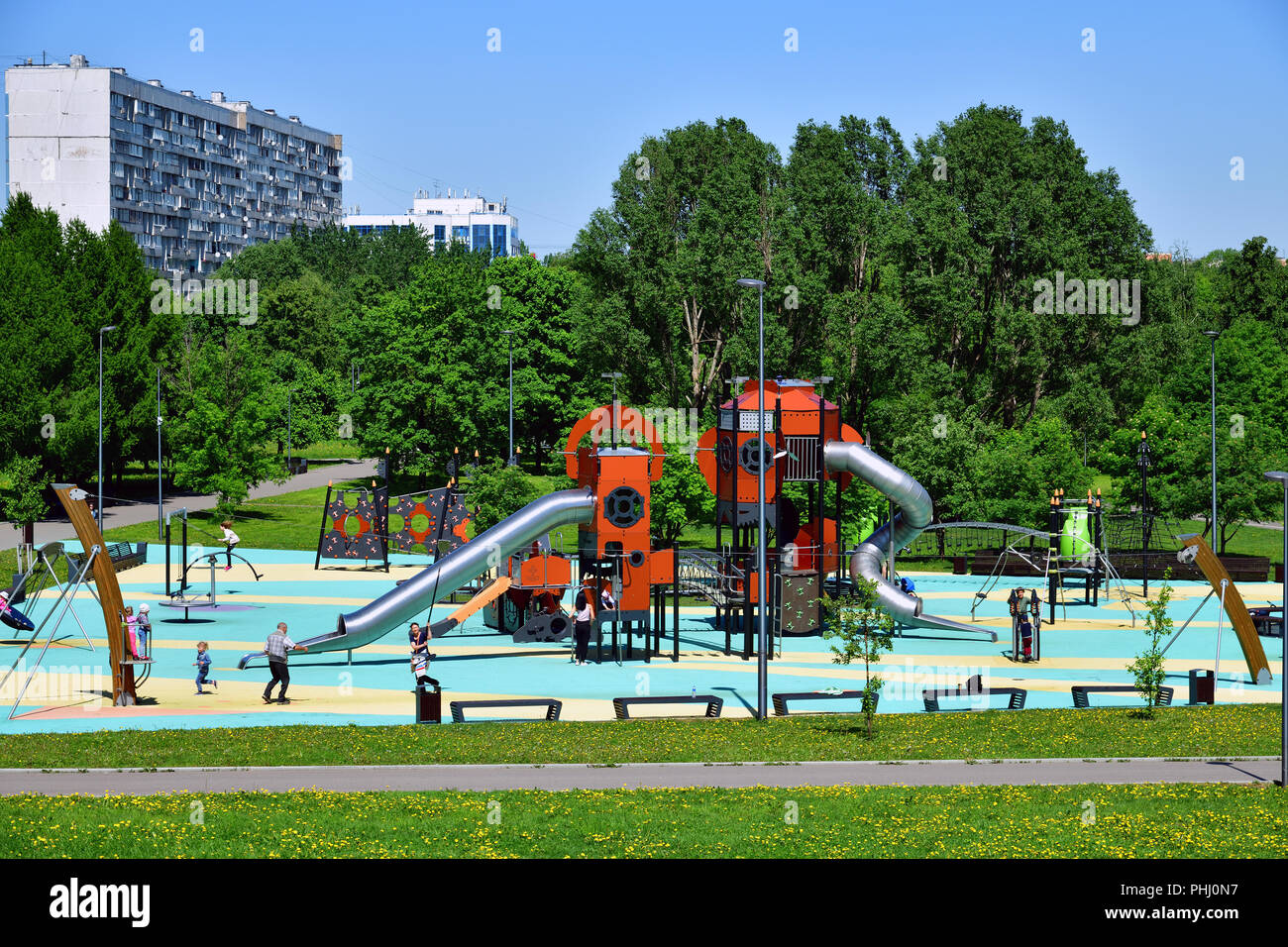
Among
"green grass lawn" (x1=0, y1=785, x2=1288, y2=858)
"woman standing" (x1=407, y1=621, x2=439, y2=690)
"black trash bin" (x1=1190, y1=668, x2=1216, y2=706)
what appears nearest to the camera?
"green grass lawn" (x1=0, y1=785, x2=1288, y2=858)

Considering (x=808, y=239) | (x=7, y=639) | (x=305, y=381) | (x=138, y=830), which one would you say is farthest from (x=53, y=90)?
(x=138, y=830)

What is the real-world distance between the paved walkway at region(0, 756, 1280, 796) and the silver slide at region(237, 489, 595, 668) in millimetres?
12195

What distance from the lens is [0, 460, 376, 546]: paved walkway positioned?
60.3 m

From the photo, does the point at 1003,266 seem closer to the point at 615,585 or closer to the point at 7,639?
the point at 615,585

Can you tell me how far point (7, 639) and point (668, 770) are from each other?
74.5 feet

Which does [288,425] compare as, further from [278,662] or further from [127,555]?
[278,662]

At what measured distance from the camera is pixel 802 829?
18.0 m

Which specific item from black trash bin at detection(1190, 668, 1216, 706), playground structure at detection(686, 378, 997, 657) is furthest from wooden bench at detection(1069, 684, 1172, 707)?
playground structure at detection(686, 378, 997, 657)

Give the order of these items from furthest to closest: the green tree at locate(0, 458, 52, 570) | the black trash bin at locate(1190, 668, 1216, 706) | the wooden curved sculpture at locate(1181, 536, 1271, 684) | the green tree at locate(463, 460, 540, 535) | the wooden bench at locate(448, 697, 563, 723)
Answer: the green tree at locate(0, 458, 52, 570) < the green tree at locate(463, 460, 540, 535) < the wooden curved sculpture at locate(1181, 536, 1271, 684) < the black trash bin at locate(1190, 668, 1216, 706) < the wooden bench at locate(448, 697, 563, 723)

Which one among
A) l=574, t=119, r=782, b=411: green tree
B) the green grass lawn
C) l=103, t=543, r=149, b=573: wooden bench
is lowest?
the green grass lawn

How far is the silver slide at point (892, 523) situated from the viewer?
132ft

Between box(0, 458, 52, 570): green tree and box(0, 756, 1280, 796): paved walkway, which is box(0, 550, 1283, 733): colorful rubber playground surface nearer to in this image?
box(0, 756, 1280, 796): paved walkway

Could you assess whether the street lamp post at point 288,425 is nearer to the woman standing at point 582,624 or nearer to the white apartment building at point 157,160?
the white apartment building at point 157,160
